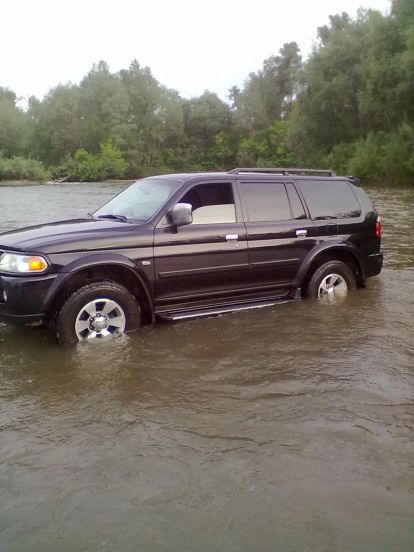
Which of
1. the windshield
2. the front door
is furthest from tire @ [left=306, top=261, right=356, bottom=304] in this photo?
the windshield

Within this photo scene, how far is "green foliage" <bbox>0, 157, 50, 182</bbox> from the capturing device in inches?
1973

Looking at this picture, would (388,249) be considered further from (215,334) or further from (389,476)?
(389,476)

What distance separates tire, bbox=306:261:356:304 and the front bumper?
10.6 feet

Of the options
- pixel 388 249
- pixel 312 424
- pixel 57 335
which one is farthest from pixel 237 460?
pixel 388 249

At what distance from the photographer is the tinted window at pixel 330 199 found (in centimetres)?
656

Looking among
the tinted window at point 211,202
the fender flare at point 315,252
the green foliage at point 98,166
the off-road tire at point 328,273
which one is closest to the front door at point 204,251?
the tinted window at point 211,202

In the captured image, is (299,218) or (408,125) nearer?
(299,218)

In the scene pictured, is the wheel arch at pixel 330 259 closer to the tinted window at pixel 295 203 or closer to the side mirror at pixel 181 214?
the tinted window at pixel 295 203

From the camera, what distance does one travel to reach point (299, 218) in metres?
6.39

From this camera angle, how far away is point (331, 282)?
6688mm

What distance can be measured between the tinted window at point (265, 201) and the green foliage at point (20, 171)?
4883 centimetres

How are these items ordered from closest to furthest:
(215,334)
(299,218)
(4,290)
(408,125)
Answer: (4,290) < (215,334) < (299,218) < (408,125)

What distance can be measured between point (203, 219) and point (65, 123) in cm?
7637

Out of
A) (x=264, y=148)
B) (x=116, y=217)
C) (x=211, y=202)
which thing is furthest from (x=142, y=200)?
(x=264, y=148)
